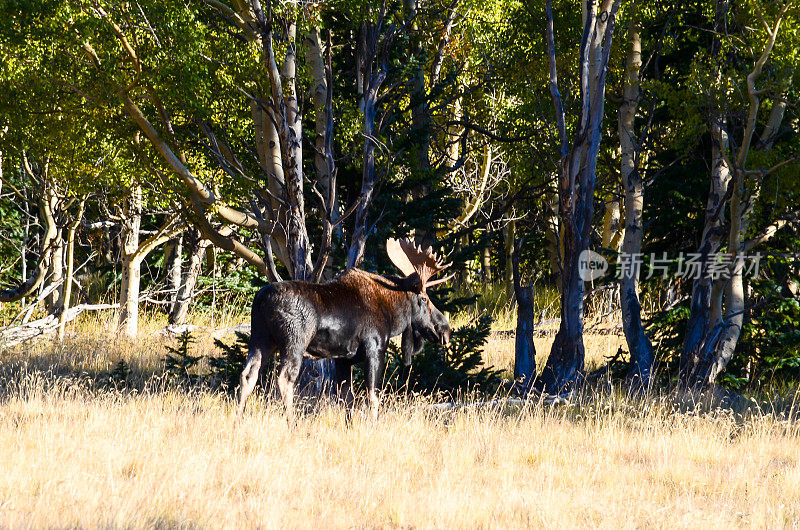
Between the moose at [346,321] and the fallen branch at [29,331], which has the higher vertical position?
the moose at [346,321]

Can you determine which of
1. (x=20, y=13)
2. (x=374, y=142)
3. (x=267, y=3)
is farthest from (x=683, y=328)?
(x=20, y=13)

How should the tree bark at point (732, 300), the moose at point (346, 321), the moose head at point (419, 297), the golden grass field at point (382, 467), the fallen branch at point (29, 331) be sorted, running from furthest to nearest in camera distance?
the fallen branch at point (29, 331) → the tree bark at point (732, 300) → the moose head at point (419, 297) → the moose at point (346, 321) → the golden grass field at point (382, 467)

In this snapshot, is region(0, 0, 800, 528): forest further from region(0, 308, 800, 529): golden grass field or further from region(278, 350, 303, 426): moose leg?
region(278, 350, 303, 426): moose leg

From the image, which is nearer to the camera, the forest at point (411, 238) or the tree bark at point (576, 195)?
the forest at point (411, 238)

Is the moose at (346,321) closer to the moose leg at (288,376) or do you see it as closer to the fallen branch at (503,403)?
the moose leg at (288,376)

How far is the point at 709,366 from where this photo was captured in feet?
37.8

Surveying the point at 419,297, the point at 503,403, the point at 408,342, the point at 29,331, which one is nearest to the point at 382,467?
the point at 408,342

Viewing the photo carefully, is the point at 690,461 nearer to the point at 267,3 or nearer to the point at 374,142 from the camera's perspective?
the point at 374,142

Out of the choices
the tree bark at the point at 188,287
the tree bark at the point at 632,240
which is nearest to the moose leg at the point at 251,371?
the tree bark at the point at 632,240

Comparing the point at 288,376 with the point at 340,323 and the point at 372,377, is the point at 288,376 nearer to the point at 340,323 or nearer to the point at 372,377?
the point at 340,323

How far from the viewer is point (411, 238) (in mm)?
12352

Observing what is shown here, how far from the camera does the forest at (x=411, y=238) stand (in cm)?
616

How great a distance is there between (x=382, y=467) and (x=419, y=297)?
2.58 metres

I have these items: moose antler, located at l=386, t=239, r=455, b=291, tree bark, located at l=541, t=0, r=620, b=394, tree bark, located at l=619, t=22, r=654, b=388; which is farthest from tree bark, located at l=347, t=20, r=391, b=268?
tree bark, located at l=619, t=22, r=654, b=388
